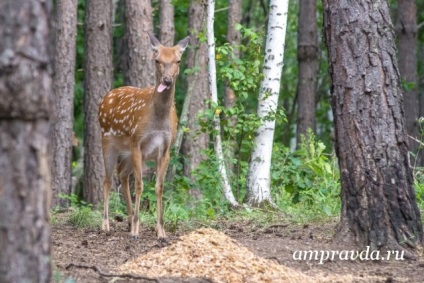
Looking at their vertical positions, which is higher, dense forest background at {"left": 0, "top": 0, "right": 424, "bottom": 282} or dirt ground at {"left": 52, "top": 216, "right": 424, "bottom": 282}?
dense forest background at {"left": 0, "top": 0, "right": 424, "bottom": 282}

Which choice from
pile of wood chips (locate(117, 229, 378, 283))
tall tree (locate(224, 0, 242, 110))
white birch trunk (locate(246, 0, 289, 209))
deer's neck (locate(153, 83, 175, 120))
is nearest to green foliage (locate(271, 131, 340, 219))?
white birch trunk (locate(246, 0, 289, 209))

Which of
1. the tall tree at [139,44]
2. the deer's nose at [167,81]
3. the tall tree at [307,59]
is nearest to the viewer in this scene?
the deer's nose at [167,81]

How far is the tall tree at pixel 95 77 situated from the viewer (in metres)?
17.2

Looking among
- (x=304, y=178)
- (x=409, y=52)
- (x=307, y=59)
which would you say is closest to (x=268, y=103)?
(x=304, y=178)

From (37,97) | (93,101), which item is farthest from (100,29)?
(37,97)

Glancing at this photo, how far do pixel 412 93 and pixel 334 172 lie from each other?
37.1 feet

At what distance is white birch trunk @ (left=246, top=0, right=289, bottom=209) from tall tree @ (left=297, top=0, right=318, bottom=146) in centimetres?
980

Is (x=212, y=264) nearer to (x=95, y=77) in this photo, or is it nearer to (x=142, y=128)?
(x=142, y=128)

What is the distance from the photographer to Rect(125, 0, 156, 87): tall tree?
16.0 meters

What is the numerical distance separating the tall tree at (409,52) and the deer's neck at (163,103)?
13482 mm

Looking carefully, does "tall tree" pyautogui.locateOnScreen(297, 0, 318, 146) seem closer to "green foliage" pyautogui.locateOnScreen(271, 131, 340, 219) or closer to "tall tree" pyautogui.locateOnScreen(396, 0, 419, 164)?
"tall tree" pyautogui.locateOnScreen(396, 0, 419, 164)

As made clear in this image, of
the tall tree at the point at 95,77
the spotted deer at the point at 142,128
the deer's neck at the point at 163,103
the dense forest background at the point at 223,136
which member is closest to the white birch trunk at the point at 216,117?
the dense forest background at the point at 223,136

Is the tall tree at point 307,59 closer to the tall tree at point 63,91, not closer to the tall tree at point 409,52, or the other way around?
the tall tree at point 409,52

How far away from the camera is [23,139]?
4.82 meters
